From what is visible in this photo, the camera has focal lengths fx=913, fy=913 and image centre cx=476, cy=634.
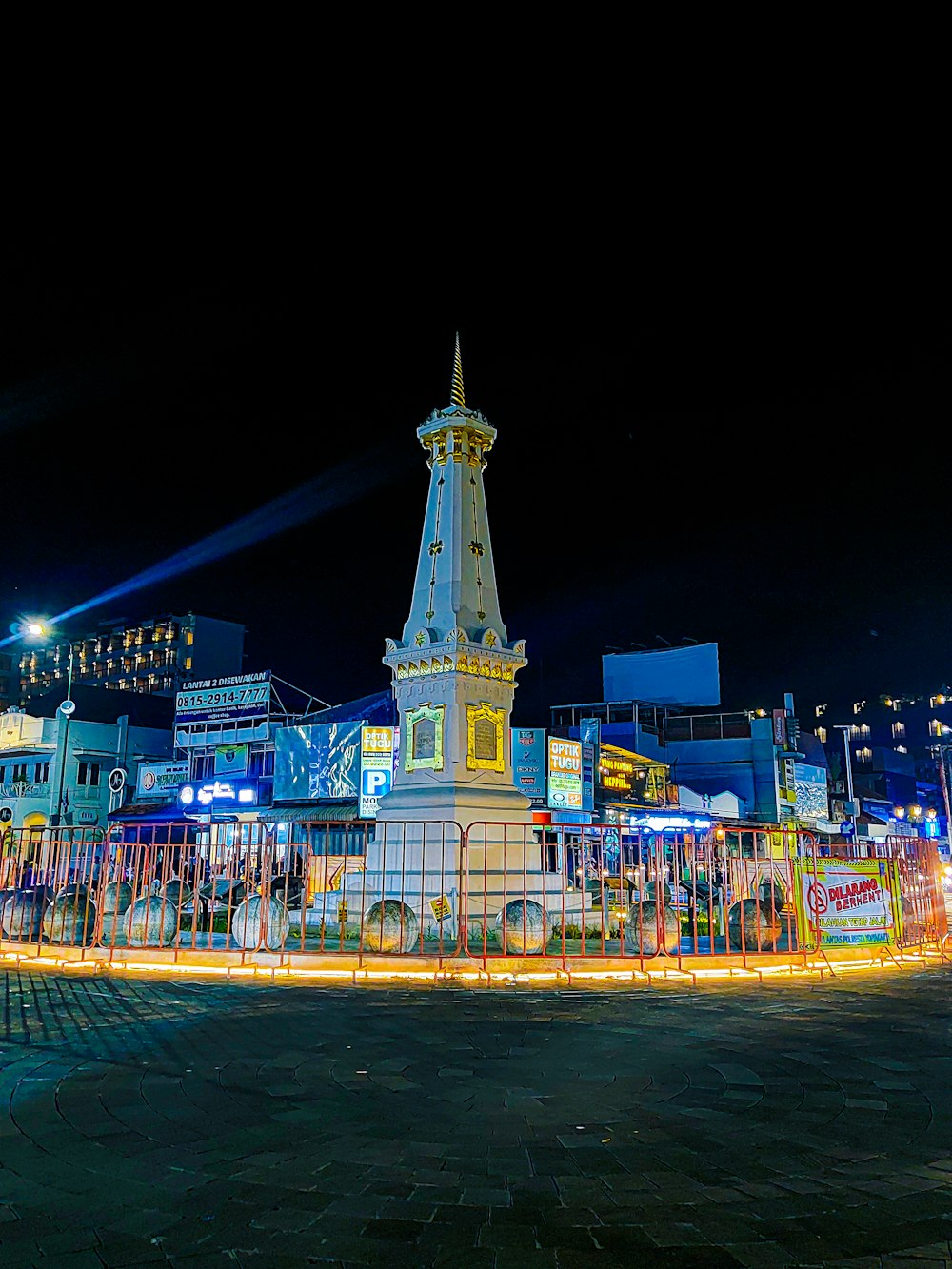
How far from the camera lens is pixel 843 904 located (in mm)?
12945

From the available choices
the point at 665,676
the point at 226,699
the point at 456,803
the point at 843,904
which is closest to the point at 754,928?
the point at 843,904

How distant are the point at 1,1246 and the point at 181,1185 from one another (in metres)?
0.84

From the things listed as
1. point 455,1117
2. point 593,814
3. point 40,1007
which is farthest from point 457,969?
point 593,814

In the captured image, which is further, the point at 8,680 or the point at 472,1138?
the point at 8,680

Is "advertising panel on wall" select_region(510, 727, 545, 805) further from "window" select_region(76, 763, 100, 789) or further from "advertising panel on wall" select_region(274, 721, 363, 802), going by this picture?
"window" select_region(76, 763, 100, 789)

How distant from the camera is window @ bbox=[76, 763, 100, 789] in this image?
52219 mm

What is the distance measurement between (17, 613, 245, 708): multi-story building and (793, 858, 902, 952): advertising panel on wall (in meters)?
79.5

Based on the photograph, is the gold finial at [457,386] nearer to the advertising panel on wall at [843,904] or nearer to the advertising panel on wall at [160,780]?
the advertising panel on wall at [843,904]

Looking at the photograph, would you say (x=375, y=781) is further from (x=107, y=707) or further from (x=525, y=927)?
(x=107, y=707)

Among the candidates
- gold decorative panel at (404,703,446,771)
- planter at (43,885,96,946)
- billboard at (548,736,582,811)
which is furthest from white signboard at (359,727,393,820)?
planter at (43,885,96,946)

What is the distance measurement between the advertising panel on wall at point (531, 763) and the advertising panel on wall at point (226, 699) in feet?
42.6

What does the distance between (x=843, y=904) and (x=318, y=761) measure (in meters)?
27.7

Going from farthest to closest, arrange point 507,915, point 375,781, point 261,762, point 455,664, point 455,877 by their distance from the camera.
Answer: point 261,762, point 375,781, point 455,664, point 455,877, point 507,915

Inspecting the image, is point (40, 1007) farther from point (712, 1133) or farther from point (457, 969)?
point (712, 1133)
